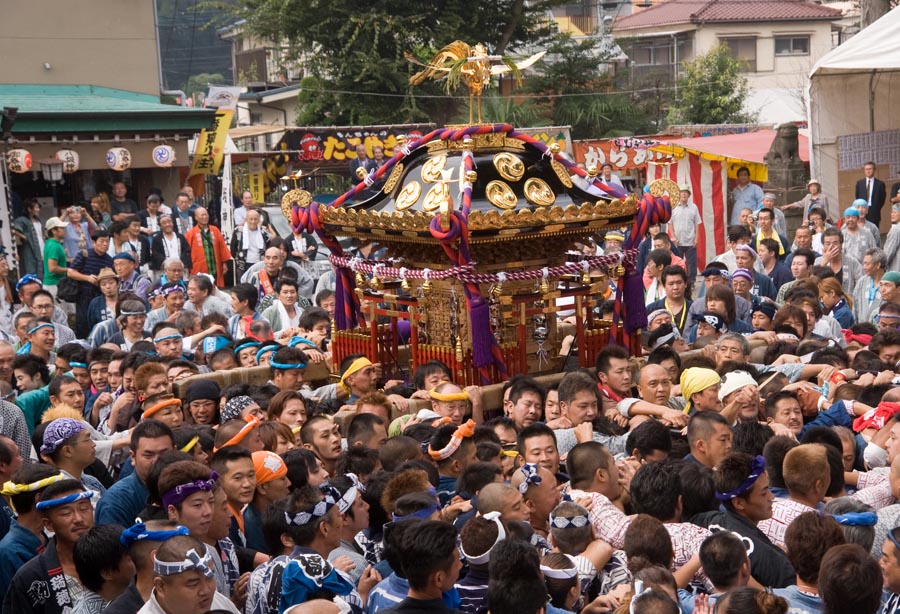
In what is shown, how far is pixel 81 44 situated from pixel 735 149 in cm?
1175

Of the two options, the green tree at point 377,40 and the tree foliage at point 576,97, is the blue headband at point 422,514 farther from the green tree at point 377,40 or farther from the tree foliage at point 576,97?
the tree foliage at point 576,97

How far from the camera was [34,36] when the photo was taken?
67.5ft

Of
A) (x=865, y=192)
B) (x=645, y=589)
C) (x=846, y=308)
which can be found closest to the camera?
(x=645, y=589)

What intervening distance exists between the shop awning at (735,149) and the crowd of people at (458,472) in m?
8.77

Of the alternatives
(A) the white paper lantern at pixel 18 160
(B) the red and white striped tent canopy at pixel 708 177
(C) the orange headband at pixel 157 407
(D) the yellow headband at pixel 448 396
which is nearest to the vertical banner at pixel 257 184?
(A) the white paper lantern at pixel 18 160

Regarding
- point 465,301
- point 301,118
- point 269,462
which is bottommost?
point 269,462

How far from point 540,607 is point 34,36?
19.0 m

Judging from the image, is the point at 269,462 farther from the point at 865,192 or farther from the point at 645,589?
the point at 865,192

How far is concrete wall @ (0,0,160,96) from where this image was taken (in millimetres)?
20469

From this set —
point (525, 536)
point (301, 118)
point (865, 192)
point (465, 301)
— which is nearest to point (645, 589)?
point (525, 536)

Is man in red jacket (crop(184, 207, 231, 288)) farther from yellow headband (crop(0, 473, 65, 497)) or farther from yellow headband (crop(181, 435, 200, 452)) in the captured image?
yellow headband (crop(0, 473, 65, 497))

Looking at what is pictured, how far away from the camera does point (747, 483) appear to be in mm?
5117

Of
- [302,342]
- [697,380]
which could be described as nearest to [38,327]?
[302,342]

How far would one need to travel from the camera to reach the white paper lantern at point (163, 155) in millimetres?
19062
